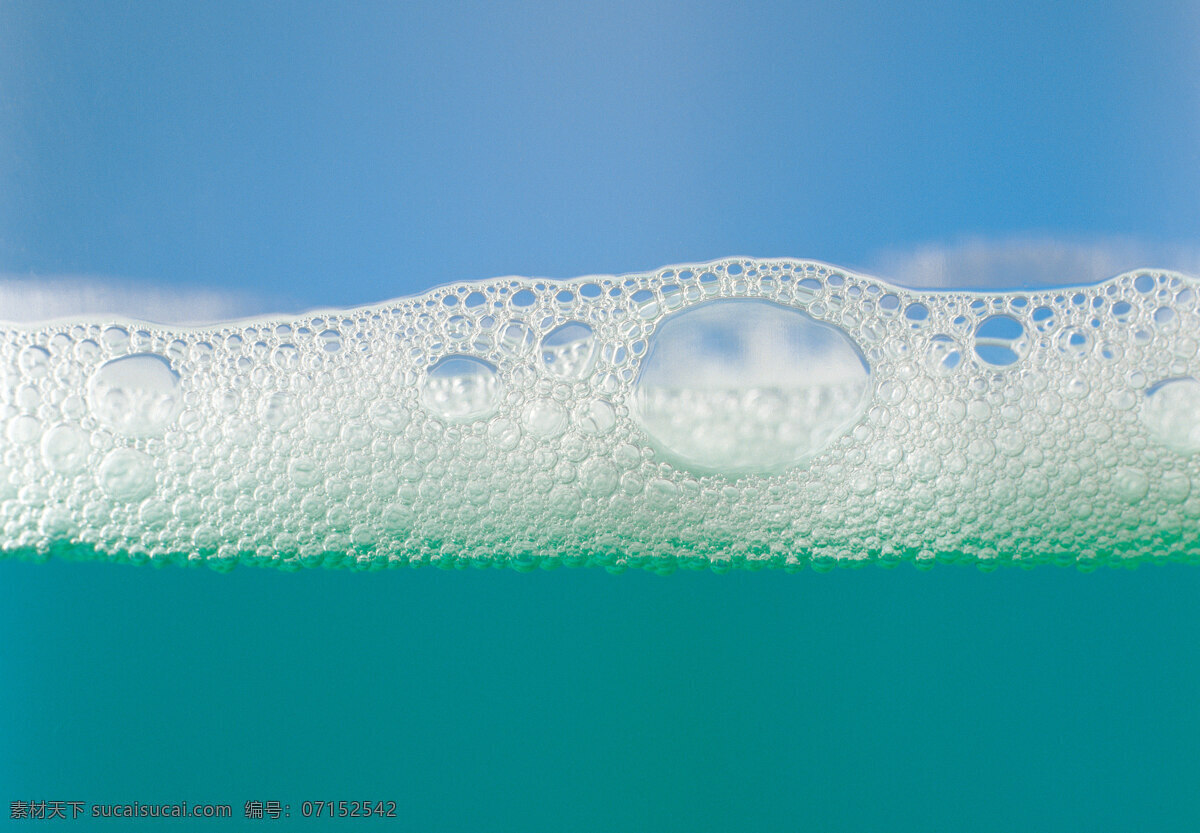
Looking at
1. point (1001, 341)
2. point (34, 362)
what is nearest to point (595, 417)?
point (1001, 341)

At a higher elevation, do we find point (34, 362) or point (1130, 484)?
point (34, 362)

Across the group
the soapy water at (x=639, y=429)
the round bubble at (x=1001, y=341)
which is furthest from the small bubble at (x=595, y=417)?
the round bubble at (x=1001, y=341)

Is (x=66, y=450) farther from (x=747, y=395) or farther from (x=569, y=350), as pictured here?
(x=747, y=395)

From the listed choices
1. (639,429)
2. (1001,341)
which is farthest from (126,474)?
(1001,341)

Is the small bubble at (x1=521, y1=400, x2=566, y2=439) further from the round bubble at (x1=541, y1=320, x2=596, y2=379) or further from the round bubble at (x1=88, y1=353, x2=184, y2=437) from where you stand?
the round bubble at (x1=88, y1=353, x2=184, y2=437)

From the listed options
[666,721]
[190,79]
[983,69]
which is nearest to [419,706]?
[666,721]
